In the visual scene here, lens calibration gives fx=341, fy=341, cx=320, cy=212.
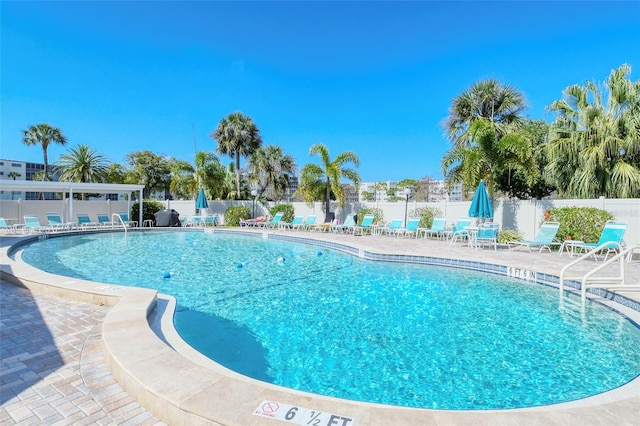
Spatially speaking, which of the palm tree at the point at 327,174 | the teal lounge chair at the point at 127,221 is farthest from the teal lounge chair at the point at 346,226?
the teal lounge chair at the point at 127,221

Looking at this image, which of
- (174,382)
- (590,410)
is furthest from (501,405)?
(174,382)

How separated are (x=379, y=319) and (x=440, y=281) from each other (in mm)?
2991

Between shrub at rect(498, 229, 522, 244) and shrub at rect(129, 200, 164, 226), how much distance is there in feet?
64.2

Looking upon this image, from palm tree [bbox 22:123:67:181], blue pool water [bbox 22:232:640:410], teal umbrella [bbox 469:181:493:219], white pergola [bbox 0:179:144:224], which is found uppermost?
palm tree [bbox 22:123:67:181]

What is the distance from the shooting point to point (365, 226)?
54.1 feet

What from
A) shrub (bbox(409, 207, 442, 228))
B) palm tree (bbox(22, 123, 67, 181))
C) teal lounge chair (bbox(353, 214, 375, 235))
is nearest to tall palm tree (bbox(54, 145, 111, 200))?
palm tree (bbox(22, 123, 67, 181))

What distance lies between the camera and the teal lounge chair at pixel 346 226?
54.7 feet

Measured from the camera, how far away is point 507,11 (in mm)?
13312

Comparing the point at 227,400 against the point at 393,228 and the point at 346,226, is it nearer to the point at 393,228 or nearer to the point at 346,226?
the point at 393,228

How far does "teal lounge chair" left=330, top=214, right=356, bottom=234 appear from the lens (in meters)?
16.7

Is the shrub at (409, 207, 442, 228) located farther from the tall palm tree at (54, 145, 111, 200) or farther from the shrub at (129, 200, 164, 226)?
the tall palm tree at (54, 145, 111, 200)

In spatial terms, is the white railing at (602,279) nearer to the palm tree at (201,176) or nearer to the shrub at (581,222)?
the shrub at (581,222)

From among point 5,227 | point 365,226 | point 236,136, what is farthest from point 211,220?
point 365,226

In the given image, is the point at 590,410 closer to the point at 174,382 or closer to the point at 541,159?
the point at 174,382
